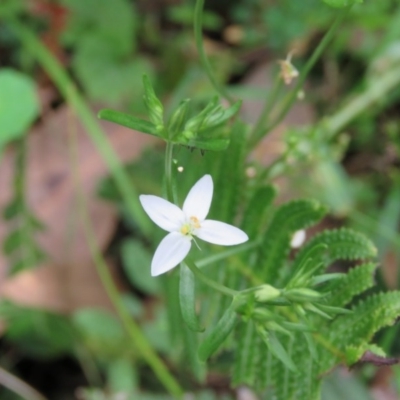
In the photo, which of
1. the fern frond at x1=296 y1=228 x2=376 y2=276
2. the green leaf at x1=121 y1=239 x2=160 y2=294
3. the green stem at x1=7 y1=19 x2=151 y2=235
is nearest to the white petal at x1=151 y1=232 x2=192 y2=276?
the fern frond at x1=296 y1=228 x2=376 y2=276

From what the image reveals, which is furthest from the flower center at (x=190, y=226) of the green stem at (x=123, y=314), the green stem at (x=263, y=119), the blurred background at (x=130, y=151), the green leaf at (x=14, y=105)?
the green leaf at (x=14, y=105)

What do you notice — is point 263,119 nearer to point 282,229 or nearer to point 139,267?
point 282,229

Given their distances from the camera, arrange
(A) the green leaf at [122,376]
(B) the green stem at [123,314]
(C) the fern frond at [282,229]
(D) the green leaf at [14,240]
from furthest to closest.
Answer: (D) the green leaf at [14,240] → (A) the green leaf at [122,376] → (B) the green stem at [123,314] → (C) the fern frond at [282,229]

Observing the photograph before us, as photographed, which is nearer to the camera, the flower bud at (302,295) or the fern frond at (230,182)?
the flower bud at (302,295)

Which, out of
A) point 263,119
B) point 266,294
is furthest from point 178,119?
point 263,119

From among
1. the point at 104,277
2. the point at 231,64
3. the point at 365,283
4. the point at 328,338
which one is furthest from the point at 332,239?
the point at 231,64

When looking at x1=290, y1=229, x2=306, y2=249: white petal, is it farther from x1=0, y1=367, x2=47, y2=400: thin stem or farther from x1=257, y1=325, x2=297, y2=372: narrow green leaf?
x1=0, y1=367, x2=47, y2=400: thin stem

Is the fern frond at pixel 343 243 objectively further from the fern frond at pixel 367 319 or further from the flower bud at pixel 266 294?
the flower bud at pixel 266 294

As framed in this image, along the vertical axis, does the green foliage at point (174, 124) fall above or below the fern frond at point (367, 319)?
above
